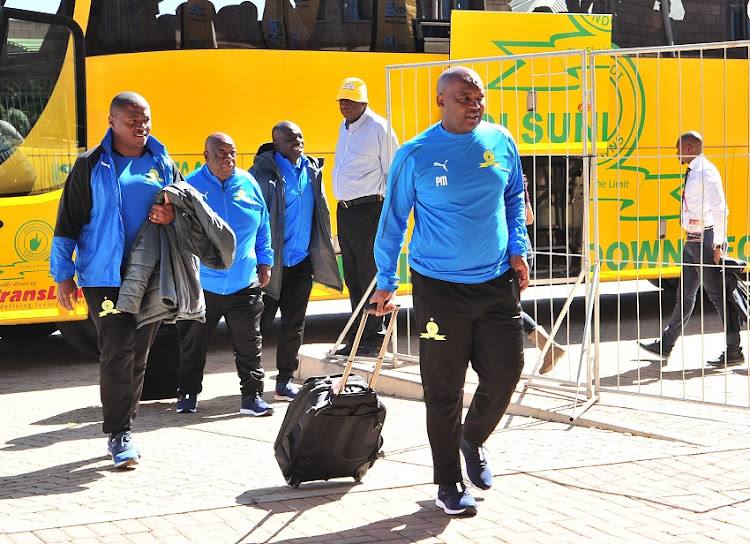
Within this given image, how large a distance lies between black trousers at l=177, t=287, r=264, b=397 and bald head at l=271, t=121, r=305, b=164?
3.54ft

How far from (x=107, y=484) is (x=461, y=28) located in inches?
258

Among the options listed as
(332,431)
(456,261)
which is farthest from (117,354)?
(456,261)

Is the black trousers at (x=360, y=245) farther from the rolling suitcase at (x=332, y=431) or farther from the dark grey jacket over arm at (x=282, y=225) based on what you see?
the rolling suitcase at (x=332, y=431)

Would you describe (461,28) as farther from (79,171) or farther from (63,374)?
(79,171)

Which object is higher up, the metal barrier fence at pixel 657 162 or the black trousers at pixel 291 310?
the metal barrier fence at pixel 657 162

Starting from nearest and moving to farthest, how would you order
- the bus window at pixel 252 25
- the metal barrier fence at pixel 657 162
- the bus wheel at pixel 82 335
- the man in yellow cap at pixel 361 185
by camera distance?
1. the man in yellow cap at pixel 361 185
2. the bus wheel at pixel 82 335
3. the bus window at pixel 252 25
4. the metal barrier fence at pixel 657 162

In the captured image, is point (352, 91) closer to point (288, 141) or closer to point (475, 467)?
point (288, 141)

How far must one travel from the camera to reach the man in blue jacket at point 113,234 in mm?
6008

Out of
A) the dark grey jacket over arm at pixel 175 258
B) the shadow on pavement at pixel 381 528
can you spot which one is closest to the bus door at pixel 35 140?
the dark grey jacket over arm at pixel 175 258

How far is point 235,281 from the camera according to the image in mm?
7496

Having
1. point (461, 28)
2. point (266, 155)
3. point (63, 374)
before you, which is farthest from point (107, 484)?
point (461, 28)

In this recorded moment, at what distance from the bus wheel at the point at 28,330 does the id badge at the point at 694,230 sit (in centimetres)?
577

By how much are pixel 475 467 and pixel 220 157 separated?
2.97 metres

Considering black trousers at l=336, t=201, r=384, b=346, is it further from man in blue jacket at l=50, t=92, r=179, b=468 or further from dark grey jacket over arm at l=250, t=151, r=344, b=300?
man in blue jacket at l=50, t=92, r=179, b=468
